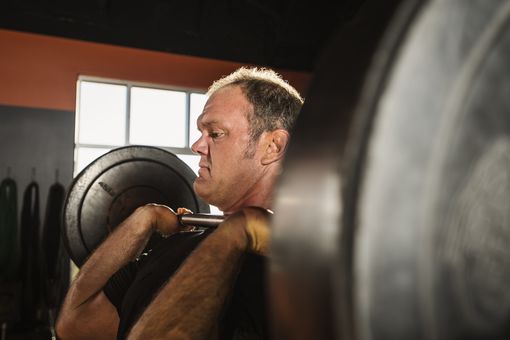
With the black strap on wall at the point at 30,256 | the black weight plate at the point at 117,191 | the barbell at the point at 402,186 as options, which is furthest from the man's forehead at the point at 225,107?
the black strap on wall at the point at 30,256

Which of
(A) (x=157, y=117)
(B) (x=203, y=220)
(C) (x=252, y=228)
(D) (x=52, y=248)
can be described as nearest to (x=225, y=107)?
(B) (x=203, y=220)

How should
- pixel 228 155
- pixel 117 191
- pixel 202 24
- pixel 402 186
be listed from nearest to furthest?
pixel 402 186
pixel 228 155
pixel 117 191
pixel 202 24

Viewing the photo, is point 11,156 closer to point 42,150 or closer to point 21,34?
point 42,150

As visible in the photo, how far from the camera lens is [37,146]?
13.9 feet

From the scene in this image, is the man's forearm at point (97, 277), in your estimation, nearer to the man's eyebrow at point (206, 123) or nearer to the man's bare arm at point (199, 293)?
the man's eyebrow at point (206, 123)

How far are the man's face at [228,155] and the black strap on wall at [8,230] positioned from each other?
3257mm

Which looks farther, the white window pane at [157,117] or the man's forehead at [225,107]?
the white window pane at [157,117]

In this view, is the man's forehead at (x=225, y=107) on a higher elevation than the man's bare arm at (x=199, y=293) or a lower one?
higher

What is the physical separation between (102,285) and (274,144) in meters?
0.68

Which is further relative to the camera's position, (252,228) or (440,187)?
(252,228)

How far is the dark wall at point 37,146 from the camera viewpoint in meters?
4.13

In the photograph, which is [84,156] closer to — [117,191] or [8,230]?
[8,230]

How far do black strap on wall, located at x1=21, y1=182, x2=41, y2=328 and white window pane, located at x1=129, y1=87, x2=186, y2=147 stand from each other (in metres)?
1.13

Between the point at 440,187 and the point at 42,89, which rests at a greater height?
the point at 42,89
